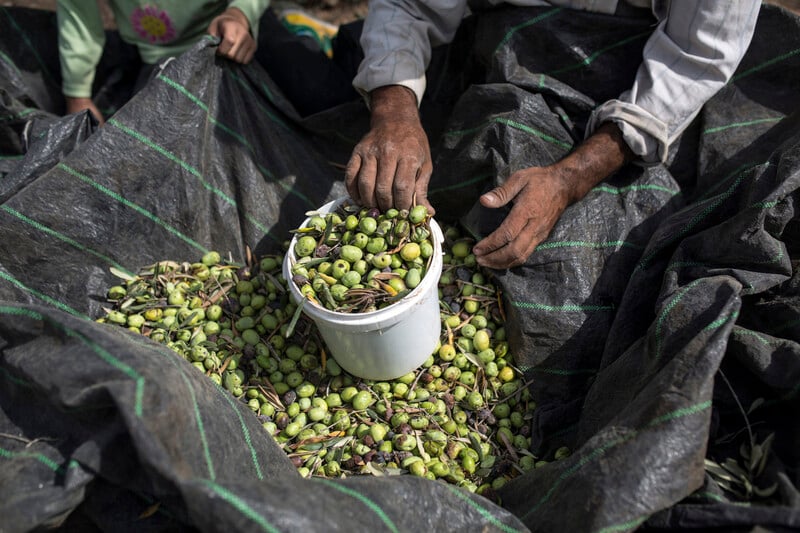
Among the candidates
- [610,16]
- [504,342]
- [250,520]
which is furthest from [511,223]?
[250,520]

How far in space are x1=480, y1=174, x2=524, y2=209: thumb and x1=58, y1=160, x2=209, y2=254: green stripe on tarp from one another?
1.56m

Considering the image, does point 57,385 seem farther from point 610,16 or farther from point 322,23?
point 322,23

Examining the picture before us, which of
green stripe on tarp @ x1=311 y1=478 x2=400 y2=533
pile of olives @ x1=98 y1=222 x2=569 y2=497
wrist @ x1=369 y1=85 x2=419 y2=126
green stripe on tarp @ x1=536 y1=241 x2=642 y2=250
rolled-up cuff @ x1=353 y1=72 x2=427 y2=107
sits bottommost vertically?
pile of olives @ x1=98 y1=222 x2=569 y2=497

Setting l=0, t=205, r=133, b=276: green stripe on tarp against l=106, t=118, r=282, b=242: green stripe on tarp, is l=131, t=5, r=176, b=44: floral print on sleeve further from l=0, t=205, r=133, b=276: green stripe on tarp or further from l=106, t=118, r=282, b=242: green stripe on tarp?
l=0, t=205, r=133, b=276: green stripe on tarp

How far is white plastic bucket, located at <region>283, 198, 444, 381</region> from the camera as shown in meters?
2.02

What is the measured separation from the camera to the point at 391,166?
2.33m

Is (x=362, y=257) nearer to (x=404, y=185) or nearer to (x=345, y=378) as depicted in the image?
(x=404, y=185)

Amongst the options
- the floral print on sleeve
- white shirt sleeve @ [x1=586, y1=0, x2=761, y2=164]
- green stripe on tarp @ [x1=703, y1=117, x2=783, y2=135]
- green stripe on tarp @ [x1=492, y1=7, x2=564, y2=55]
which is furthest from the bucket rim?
the floral print on sleeve

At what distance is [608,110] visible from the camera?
2.55m

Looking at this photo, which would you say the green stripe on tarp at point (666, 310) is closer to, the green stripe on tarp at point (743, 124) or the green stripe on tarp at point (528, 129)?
the green stripe on tarp at point (528, 129)

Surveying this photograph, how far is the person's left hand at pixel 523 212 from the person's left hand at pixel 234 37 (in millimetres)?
1591

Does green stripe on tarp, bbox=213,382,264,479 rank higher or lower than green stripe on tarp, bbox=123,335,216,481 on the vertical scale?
lower

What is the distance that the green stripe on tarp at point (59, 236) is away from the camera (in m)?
2.49

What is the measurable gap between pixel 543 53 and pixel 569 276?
1147 mm
